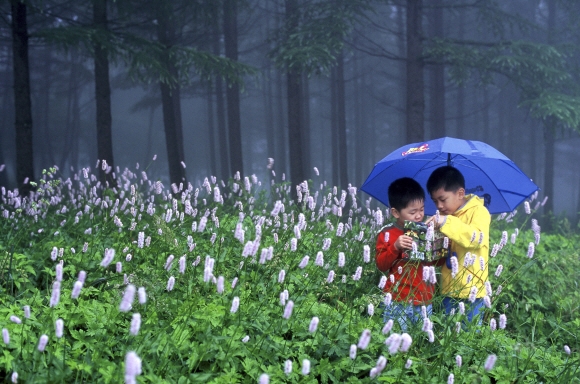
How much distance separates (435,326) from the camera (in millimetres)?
3879

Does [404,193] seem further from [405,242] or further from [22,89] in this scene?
[22,89]

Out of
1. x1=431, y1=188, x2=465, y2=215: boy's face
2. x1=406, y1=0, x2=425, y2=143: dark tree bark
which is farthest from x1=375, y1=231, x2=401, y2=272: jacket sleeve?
x1=406, y1=0, x2=425, y2=143: dark tree bark

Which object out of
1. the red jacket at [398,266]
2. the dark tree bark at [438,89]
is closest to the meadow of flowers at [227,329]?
the red jacket at [398,266]

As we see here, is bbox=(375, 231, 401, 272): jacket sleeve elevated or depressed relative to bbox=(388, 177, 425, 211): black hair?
depressed

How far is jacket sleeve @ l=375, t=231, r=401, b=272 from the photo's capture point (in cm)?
408

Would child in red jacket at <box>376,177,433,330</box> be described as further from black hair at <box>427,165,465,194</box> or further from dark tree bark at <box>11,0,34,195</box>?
dark tree bark at <box>11,0,34,195</box>

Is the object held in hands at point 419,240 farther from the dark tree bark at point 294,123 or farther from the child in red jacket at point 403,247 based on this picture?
the dark tree bark at point 294,123

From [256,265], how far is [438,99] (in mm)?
16126

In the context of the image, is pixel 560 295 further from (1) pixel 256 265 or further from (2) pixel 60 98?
(2) pixel 60 98

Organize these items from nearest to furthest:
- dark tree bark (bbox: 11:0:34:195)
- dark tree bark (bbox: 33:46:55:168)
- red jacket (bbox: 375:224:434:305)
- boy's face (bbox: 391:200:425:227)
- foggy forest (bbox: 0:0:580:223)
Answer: red jacket (bbox: 375:224:434:305) < boy's face (bbox: 391:200:425:227) < dark tree bark (bbox: 11:0:34:195) < foggy forest (bbox: 0:0:580:223) < dark tree bark (bbox: 33:46:55:168)

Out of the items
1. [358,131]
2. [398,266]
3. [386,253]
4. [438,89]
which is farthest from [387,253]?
[358,131]

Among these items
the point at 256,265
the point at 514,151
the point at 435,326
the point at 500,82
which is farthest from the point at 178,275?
the point at 514,151

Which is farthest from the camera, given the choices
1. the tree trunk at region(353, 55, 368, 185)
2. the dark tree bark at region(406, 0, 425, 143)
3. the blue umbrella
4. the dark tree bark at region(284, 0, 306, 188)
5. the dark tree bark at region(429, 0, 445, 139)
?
the tree trunk at region(353, 55, 368, 185)

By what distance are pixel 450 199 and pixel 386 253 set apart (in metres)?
0.71
